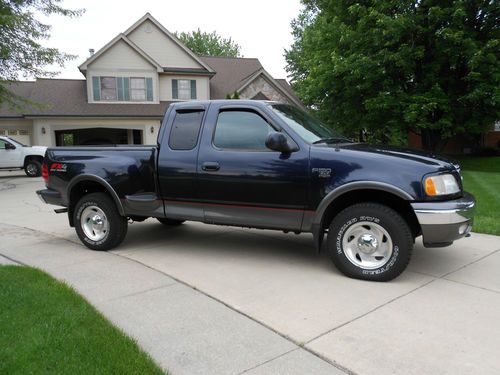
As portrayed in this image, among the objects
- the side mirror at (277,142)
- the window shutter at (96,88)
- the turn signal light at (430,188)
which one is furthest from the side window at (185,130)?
the window shutter at (96,88)

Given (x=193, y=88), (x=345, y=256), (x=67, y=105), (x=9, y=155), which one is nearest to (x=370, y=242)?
(x=345, y=256)

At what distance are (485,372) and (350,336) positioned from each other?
3.00 ft

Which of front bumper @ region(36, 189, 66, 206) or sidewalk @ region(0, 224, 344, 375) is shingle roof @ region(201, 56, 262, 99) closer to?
front bumper @ region(36, 189, 66, 206)

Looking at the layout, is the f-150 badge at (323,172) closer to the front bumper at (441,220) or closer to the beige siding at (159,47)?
the front bumper at (441,220)

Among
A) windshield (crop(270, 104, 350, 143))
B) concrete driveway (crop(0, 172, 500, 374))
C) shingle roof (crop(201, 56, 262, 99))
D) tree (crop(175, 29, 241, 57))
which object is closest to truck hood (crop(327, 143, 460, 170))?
windshield (crop(270, 104, 350, 143))

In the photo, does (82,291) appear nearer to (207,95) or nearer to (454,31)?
(454,31)

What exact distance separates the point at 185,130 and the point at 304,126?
1508 millimetres

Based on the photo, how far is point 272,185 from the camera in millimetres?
4836

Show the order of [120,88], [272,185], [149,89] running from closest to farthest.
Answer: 1. [272,185]
2. [120,88]
3. [149,89]

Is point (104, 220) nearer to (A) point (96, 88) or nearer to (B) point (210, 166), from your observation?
(B) point (210, 166)

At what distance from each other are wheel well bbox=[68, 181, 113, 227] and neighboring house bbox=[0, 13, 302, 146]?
20349mm

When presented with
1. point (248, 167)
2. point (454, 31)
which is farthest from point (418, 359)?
point (454, 31)

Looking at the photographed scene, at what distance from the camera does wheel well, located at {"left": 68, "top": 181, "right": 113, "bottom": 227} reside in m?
6.11

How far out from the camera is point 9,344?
3.09 metres
